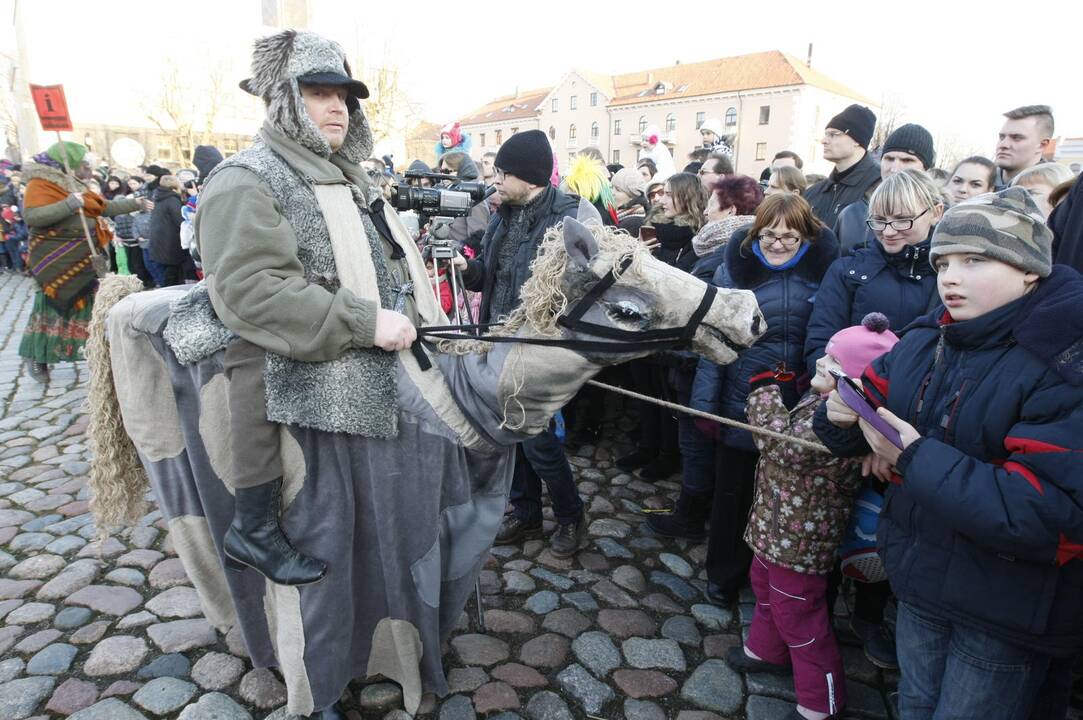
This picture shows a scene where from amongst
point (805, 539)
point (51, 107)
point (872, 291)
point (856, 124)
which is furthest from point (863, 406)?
point (51, 107)

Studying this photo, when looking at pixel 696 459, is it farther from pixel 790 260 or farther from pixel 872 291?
pixel 872 291

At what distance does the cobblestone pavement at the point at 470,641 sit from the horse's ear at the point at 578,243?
6.45 feet

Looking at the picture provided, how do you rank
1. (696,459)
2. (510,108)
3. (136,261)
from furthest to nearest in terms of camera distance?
(510,108), (136,261), (696,459)

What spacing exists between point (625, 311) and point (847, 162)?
4.20 meters

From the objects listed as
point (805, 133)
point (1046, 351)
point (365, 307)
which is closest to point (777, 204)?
point (1046, 351)

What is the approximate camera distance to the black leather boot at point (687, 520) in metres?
4.04

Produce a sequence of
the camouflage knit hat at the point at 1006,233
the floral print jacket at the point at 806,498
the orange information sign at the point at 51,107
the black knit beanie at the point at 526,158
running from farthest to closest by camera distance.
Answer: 1. the orange information sign at the point at 51,107
2. the black knit beanie at the point at 526,158
3. the floral print jacket at the point at 806,498
4. the camouflage knit hat at the point at 1006,233

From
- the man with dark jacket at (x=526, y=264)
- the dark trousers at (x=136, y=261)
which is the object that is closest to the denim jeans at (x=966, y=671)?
the man with dark jacket at (x=526, y=264)

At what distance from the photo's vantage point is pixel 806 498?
261 centimetres

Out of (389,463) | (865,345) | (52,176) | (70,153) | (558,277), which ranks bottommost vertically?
(389,463)

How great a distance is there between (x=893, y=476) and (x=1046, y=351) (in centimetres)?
65

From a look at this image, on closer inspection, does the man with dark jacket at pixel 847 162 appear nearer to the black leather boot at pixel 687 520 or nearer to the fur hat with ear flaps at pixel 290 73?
the black leather boot at pixel 687 520

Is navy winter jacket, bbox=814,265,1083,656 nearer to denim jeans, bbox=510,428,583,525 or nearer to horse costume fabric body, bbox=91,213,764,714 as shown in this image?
horse costume fabric body, bbox=91,213,764,714

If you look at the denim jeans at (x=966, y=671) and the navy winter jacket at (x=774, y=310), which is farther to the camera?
the navy winter jacket at (x=774, y=310)
